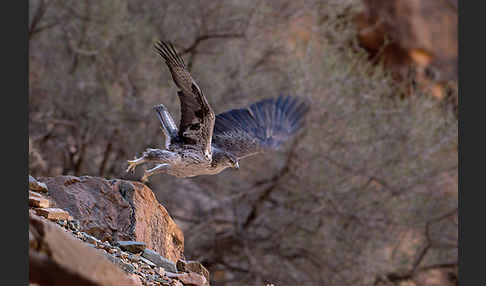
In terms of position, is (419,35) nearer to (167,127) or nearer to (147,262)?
(167,127)

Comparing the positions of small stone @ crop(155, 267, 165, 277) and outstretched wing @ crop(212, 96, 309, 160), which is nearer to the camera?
small stone @ crop(155, 267, 165, 277)

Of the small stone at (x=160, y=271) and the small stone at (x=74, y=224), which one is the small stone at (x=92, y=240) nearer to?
the small stone at (x=74, y=224)

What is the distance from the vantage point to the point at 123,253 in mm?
3639

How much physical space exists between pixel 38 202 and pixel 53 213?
4.3 inches

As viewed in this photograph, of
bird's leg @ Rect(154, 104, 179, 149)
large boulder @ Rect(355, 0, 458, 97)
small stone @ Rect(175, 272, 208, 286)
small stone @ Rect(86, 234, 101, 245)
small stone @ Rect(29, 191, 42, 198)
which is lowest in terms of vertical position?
small stone @ Rect(175, 272, 208, 286)

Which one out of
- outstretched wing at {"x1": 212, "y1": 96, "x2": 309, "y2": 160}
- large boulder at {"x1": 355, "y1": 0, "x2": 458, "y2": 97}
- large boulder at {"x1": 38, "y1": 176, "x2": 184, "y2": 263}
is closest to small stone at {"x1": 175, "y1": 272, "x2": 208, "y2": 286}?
large boulder at {"x1": 38, "y1": 176, "x2": 184, "y2": 263}

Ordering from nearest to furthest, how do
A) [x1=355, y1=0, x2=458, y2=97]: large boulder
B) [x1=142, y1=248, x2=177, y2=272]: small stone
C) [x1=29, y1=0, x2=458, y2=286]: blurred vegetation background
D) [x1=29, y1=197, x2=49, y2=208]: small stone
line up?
1. [x1=29, y1=197, x2=49, y2=208]: small stone
2. [x1=142, y1=248, x2=177, y2=272]: small stone
3. [x1=29, y1=0, x2=458, y2=286]: blurred vegetation background
4. [x1=355, y1=0, x2=458, y2=97]: large boulder

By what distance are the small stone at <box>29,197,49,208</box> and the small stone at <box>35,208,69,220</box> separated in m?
0.03

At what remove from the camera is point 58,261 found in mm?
2248

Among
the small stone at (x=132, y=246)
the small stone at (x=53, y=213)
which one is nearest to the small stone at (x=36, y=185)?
the small stone at (x=53, y=213)

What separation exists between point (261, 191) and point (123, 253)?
588cm

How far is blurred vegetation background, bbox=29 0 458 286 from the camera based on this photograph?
9133 mm

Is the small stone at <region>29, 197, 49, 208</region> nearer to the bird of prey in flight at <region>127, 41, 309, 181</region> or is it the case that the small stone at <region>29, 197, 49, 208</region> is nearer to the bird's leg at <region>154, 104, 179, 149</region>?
the bird of prey in flight at <region>127, 41, 309, 181</region>

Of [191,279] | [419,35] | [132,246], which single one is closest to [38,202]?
[132,246]
